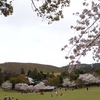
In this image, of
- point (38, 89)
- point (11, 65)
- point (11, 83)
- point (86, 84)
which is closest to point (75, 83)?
point (86, 84)

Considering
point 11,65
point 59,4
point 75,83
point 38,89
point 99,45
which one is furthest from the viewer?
point 11,65

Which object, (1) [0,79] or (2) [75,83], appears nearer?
(2) [75,83]

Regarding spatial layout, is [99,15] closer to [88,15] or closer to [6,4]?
[88,15]

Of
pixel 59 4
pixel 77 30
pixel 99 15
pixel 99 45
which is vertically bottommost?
pixel 99 45

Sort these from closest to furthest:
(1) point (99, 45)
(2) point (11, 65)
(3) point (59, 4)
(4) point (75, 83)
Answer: (3) point (59, 4), (1) point (99, 45), (4) point (75, 83), (2) point (11, 65)

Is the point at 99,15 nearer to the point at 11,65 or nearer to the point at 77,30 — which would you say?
the point at 77,30

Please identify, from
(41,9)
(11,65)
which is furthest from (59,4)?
(11,65)

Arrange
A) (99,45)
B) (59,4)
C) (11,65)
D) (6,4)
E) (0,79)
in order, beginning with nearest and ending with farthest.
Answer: (6,4) < (59,4) < (99,45) < (0,79) < (11,65)

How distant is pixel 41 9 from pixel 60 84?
65.5 m

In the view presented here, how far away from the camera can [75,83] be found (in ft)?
165

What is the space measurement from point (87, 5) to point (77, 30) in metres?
1.02

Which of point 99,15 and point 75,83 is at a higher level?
point 99,15

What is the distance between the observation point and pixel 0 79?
61281 millimetres

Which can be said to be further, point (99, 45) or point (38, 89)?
point (38, 89)
